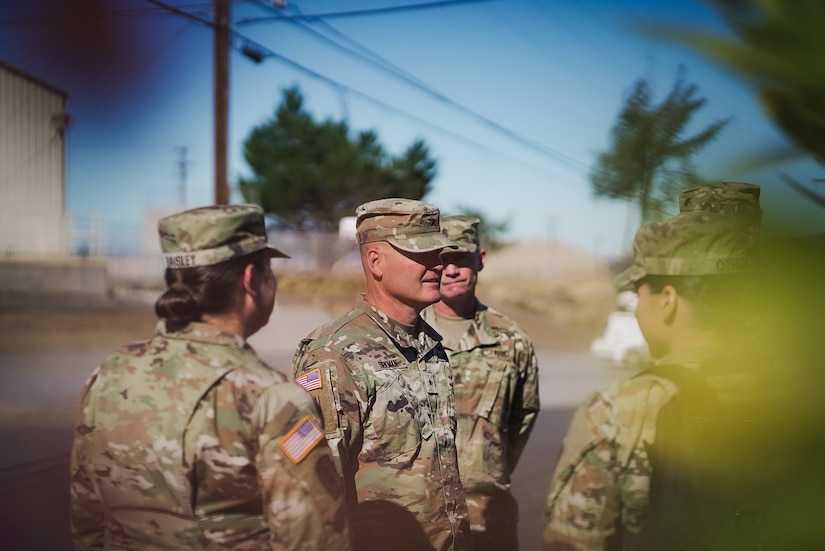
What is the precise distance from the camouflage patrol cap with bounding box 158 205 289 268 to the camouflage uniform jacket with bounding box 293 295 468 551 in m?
0.58

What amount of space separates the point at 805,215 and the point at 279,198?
2940 cm

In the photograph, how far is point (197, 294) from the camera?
71.7 inches

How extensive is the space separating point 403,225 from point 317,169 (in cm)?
2702

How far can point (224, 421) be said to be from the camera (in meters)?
1.68

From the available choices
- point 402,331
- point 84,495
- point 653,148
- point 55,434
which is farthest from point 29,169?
point 653,148

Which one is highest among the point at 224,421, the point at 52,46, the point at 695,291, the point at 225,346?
the point at 52,46

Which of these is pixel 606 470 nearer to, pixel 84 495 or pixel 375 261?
pixel 84 495

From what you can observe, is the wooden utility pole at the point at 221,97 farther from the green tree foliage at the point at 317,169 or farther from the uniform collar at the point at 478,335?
the green tree foliage at the point at 317,169

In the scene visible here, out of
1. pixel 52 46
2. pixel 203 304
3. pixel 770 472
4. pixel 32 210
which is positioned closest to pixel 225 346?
pixel 203 304

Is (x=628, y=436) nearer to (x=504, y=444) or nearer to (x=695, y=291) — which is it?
(x=695, y=291)

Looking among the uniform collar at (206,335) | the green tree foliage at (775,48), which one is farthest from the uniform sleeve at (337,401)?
the green tree foliage at (775,48)

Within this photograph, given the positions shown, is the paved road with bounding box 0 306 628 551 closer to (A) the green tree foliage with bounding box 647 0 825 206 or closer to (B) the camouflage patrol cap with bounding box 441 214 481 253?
(B) the camouflage patrol cap with bounding box 441 214 481 253

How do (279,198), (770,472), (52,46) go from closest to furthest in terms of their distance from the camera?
(770,472) < (52,46) < (279,198)

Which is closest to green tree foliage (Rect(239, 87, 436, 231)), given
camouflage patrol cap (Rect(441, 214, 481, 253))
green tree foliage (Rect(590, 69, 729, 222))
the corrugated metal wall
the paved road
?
the corrugated metal wall
